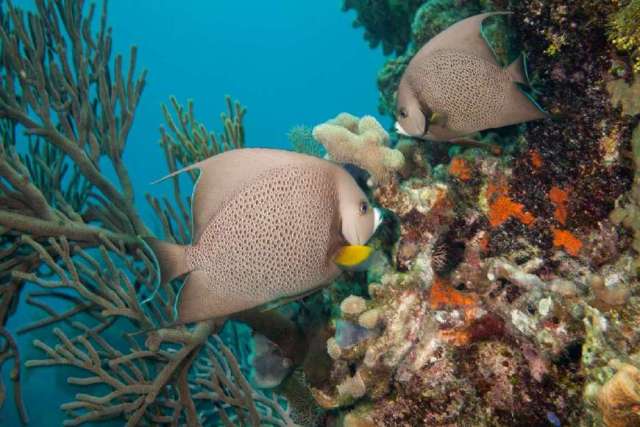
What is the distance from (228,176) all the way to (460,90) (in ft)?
3.95

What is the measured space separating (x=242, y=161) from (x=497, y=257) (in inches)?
56.7

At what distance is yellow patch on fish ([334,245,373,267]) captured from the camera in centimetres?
154

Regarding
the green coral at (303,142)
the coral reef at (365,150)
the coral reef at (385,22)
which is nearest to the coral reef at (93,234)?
the green coral at (303,142)

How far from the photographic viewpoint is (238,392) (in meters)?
2.95

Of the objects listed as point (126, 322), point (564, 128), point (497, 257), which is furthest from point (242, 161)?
point (126, 322)

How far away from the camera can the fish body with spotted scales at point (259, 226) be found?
1.65 metres

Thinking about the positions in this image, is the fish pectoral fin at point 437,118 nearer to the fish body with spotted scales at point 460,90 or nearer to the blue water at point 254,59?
the fish body with spotted scales at point 460,90

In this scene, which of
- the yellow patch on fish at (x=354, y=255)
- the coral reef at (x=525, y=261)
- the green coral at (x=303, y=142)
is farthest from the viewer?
the green coral at (x=303, y=142)

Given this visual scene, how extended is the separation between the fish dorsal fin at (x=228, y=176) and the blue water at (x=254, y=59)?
78.4 m

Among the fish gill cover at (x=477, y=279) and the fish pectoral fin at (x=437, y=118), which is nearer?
the fish gill cover at (x=477, y=279)

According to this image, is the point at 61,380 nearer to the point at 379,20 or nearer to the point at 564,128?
the point at 379,20

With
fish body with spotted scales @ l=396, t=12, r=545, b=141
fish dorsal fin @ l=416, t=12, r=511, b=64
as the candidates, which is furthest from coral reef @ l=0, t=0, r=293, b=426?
fish dorsal fin @ l=416, t=12, r=511, b=64

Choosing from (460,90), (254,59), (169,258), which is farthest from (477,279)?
(254,59)

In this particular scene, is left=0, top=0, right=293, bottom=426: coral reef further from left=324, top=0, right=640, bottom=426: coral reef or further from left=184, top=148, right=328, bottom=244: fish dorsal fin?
left=184, top=148, right=328, bottom=244: fish dorsal fin
